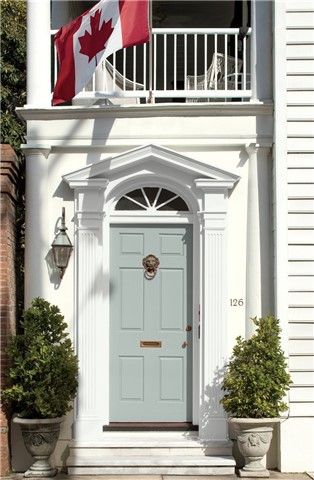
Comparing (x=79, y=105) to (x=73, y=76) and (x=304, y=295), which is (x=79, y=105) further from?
(x=304, y=295)

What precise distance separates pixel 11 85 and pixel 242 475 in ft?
22.6

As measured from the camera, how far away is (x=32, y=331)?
898 cm

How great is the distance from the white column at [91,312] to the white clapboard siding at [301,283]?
1945mm

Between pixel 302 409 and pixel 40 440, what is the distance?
2669mm

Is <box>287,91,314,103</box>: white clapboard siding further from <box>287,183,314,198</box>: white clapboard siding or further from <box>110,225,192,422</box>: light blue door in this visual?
<box>110,225,192,422</box>: light blue door

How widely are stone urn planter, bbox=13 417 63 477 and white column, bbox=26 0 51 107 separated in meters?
3.34

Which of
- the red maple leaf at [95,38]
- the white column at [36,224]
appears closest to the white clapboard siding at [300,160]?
the red maple leaf at [95,38]

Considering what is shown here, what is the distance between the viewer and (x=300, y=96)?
9.30 metres

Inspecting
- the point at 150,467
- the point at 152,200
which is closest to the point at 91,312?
the point at 152,200

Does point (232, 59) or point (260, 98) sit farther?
point (232, 59)

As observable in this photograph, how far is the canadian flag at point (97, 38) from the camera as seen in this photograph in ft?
29.6

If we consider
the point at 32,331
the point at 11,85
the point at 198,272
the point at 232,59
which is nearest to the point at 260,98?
the point at 232,59

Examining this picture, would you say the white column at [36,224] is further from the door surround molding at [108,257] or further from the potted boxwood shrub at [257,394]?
the potted boxwood shrub at [257,394]

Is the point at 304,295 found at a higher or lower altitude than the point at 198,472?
higher
